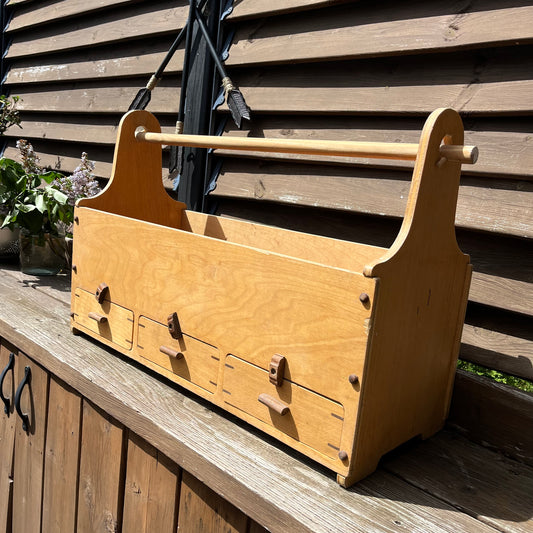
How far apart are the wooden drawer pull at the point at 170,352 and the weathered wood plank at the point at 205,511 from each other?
0.20 meters

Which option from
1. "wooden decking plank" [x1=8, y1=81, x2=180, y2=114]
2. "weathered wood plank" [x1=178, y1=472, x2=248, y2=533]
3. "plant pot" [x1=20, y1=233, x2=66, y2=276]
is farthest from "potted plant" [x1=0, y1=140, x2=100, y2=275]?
"weathered wood plank" [x1=178, y1=472, x2=248, y2=533]

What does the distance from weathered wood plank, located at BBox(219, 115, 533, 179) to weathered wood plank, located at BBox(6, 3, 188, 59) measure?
561 millimetres

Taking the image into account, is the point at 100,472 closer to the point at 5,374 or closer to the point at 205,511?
the point at 205,511

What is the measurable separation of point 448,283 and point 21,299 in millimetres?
1185

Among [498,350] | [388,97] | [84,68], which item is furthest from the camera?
[84,68]

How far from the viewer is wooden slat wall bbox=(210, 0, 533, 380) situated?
1.09 meters

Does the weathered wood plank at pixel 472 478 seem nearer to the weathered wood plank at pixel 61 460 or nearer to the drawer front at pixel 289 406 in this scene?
the drawer front at pixel 289 406

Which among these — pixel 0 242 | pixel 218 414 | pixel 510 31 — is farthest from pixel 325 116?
pixel 0 242

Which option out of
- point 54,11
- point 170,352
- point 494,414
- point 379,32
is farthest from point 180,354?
point 54,11

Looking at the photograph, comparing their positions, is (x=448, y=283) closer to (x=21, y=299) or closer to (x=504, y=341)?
(x=504, y=341)

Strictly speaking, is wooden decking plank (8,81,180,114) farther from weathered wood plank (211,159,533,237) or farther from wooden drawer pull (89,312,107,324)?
wooden drawer pull (89,312,107,324)

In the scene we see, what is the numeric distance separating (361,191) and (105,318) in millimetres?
674

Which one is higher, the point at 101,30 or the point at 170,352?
the point at 101,30

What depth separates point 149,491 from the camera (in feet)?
3.16
